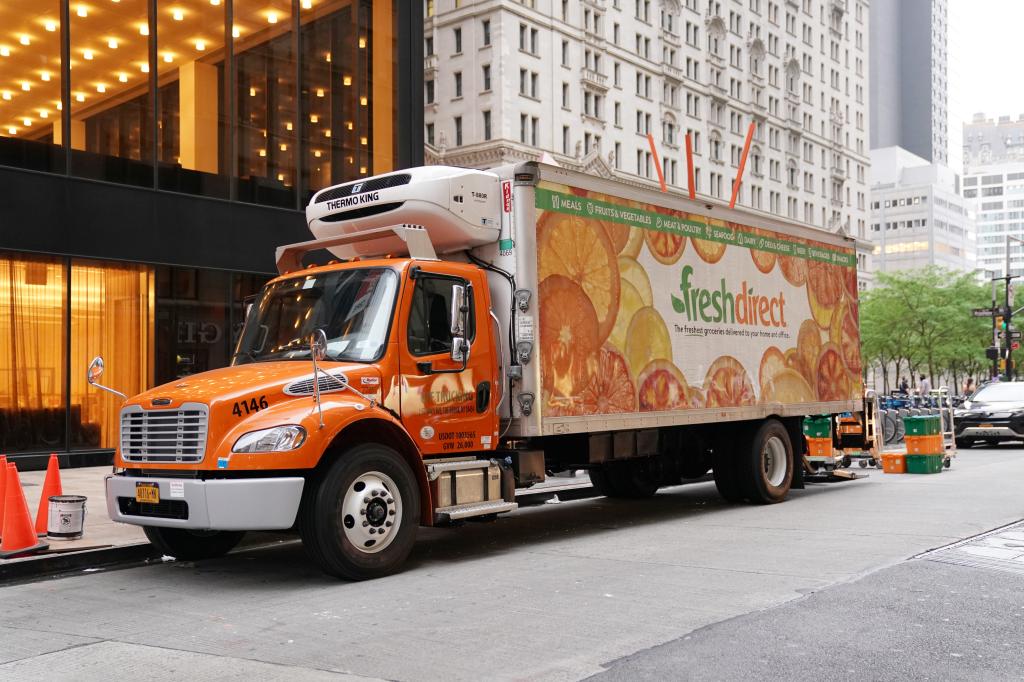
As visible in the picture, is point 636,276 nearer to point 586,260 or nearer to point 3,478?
point 586,260

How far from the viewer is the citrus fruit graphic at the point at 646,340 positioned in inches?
436

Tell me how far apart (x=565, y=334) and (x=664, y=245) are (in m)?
2.20

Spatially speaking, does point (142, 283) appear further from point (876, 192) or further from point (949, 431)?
point (876, 192)

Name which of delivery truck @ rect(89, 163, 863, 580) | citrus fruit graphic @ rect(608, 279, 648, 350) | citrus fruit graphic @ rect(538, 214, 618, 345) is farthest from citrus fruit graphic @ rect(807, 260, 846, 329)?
citrus fruit graphic @ rect(538, 214, 618, 345)

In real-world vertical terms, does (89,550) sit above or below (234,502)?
below

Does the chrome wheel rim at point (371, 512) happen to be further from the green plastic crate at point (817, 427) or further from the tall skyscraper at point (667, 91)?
the tall skyscraper at point (667, 91)

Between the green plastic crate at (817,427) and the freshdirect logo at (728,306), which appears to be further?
the green plastic crate at (817,427)

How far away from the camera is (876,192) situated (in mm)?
159375

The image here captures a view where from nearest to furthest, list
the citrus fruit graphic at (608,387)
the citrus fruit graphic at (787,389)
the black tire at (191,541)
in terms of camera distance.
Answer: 1. the black tire at (191,541)
2. the citrus fruit graphic at (608,387)
3. the citrus fruit graphic at (787,389)

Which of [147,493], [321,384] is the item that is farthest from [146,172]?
[321,384]

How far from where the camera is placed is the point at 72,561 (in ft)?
30.5

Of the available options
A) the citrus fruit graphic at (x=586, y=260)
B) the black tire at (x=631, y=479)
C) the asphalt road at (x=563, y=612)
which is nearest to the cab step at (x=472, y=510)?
the asphalt road at (x=563, y=612)

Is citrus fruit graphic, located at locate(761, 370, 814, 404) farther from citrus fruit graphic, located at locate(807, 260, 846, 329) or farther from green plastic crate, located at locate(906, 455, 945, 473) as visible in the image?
green plastic crate, located at locate(906, 455, 945, 473)

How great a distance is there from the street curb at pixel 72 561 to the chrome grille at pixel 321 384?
8.80 feet
